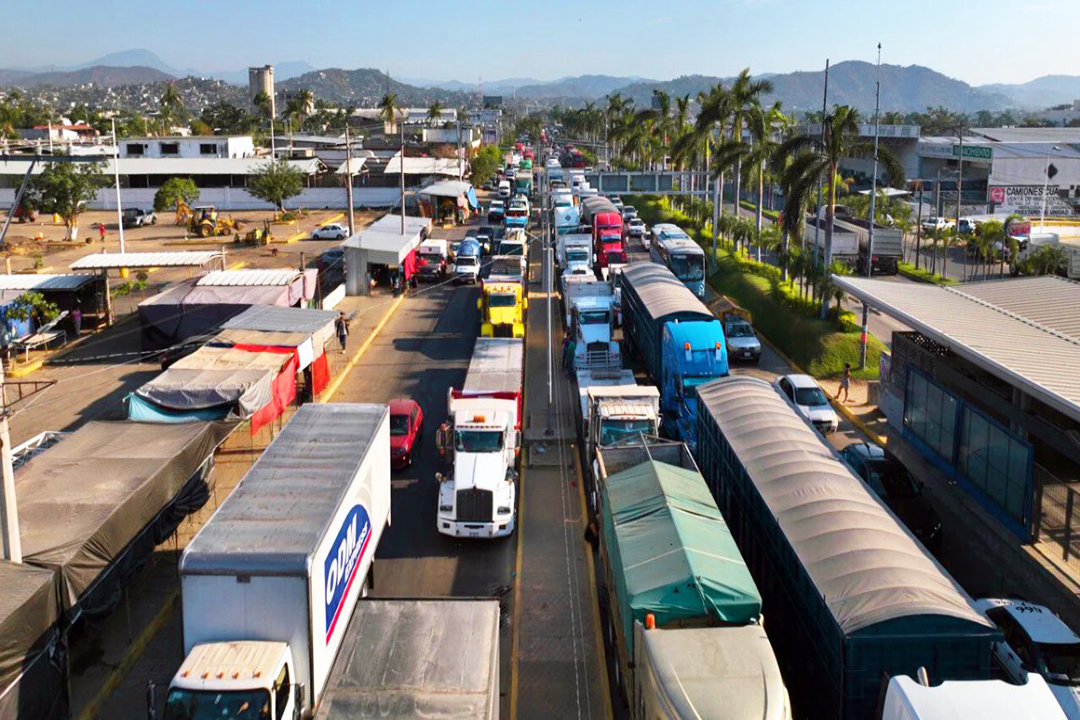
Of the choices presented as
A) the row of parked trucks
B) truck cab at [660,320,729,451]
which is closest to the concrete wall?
truck cab at [660,320,729,451]

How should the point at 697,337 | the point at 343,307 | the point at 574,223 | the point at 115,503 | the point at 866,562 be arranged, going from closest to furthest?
the point at 866,562
the point at 115,503
the point at 697,337
the point at 343,307
the point at 574,223

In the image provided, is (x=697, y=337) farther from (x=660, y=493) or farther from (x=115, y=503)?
(x=115, y=503)

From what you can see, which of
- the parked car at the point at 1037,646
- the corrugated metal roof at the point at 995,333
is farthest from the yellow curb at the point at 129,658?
the corrugated metal roof at the point at 995,333

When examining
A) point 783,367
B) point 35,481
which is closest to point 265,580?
point 35,481

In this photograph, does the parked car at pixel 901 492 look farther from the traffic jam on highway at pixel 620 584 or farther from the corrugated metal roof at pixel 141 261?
the corrugated metal roof at pixel 141 261

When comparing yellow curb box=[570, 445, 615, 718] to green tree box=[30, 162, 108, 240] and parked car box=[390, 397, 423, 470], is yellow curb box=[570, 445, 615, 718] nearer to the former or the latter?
parked car box=[390, 397, 423, 470]
